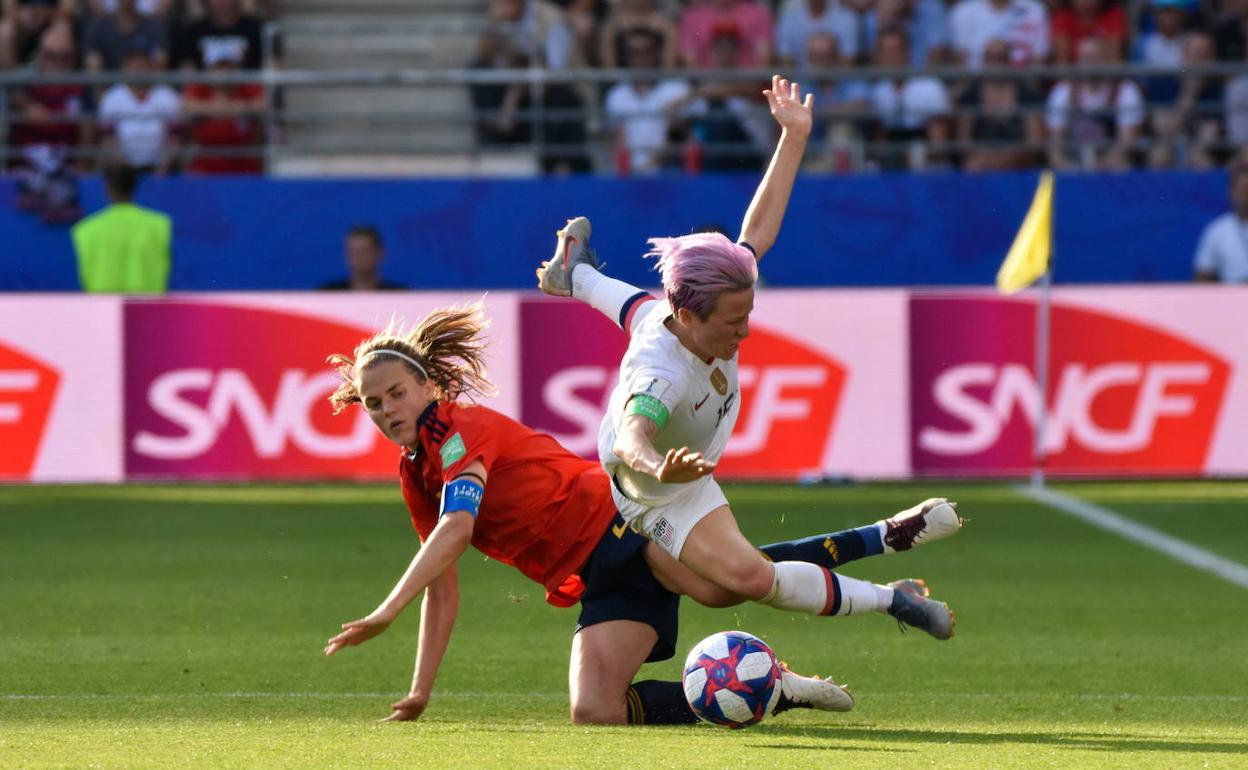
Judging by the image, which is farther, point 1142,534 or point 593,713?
point 1142,534

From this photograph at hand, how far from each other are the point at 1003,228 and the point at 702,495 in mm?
12277

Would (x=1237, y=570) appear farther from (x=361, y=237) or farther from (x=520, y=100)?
(x=520, y=100)

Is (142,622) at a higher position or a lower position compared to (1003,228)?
lower

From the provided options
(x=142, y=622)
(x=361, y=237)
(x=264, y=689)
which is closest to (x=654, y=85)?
(x=361, y=237)

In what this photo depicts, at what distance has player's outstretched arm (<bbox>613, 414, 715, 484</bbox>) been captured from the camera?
5.88 m

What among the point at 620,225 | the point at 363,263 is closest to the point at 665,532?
the point at 363,263

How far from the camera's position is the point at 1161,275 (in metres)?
19.0

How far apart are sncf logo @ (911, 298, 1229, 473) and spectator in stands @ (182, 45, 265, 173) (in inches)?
278

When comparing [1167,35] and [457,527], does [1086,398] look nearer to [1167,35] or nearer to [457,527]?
[1167,35]

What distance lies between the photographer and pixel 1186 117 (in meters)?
19.0

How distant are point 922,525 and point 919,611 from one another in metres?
0.55

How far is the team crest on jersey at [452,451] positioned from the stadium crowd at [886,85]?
11.7m

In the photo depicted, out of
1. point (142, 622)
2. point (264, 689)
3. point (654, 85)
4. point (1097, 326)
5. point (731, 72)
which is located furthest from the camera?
point (654, 85)

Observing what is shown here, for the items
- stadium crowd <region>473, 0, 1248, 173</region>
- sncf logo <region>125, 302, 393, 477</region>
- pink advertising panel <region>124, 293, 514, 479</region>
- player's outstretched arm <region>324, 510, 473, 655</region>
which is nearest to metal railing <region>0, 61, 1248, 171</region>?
stadium crowd <region>473, 0, 1248, 173</region>
